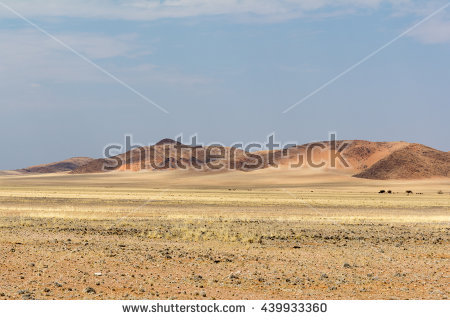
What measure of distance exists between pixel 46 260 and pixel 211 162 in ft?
522

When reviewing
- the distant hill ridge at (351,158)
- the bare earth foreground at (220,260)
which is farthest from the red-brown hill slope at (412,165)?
the bare earth foreground at (220,260)

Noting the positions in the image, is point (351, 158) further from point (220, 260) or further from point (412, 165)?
point (220, 260)

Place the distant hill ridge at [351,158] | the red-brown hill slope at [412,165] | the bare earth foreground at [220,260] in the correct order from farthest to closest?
the distant hill ridge at [351,158] → the red-brown hill slope at [412,165] → the bare earth foreground at [220,260]

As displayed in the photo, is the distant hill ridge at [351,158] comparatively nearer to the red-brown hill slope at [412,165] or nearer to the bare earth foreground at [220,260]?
the red-brown hill slope at [412,165]

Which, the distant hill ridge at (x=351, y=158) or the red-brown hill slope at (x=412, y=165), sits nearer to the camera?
the red-brown hill slope at (x=412, y=165)

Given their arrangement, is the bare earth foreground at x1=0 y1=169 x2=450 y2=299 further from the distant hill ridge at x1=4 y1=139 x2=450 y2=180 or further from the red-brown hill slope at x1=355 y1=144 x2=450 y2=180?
the distant hill ridge at x1=4 y1=139 x2=450 y2=180

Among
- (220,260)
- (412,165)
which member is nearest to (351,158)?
(412,165)

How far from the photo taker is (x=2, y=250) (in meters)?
16.9

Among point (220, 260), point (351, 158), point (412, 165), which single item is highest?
point (351, 158)

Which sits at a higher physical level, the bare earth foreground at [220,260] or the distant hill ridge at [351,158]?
the distant hill ridge at [351,158]

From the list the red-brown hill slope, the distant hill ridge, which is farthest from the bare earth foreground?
the distant hill ridge

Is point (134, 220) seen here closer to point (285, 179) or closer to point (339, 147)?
point (285, 179)

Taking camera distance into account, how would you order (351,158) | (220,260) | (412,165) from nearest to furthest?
(220,260)
(412,165)
(351,158)

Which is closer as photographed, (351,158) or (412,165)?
(412,165)
